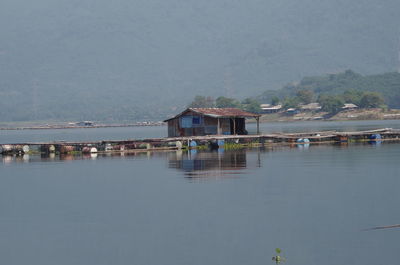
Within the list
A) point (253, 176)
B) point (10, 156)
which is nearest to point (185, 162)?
point (253, 176)

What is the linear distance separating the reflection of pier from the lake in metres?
0.18

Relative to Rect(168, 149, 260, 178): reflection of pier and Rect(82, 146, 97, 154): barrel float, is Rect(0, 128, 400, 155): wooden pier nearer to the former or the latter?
Rect(82, 146, 97, 154): barrel float

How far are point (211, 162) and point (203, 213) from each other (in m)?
25.3

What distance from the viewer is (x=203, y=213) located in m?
34.6

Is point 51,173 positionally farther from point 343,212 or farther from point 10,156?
point 343,212

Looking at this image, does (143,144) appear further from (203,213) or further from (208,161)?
(203,213)

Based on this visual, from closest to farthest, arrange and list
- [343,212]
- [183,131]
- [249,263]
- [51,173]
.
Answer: [249,263], [343,212], [51,173], [183,131]

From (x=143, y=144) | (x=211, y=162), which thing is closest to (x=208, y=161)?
(x=211, y=162)

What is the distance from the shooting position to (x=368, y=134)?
87.5 meters

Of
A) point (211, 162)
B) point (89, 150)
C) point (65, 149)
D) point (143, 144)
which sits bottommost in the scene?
point (211, 162)

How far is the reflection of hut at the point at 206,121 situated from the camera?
254ft

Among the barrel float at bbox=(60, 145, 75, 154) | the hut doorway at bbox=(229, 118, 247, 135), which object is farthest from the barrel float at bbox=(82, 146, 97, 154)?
the hut doorway at bbox=(229, 118, 247, 135)

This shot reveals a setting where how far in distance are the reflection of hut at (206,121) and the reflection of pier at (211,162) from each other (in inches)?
201

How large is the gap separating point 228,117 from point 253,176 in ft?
93.3
